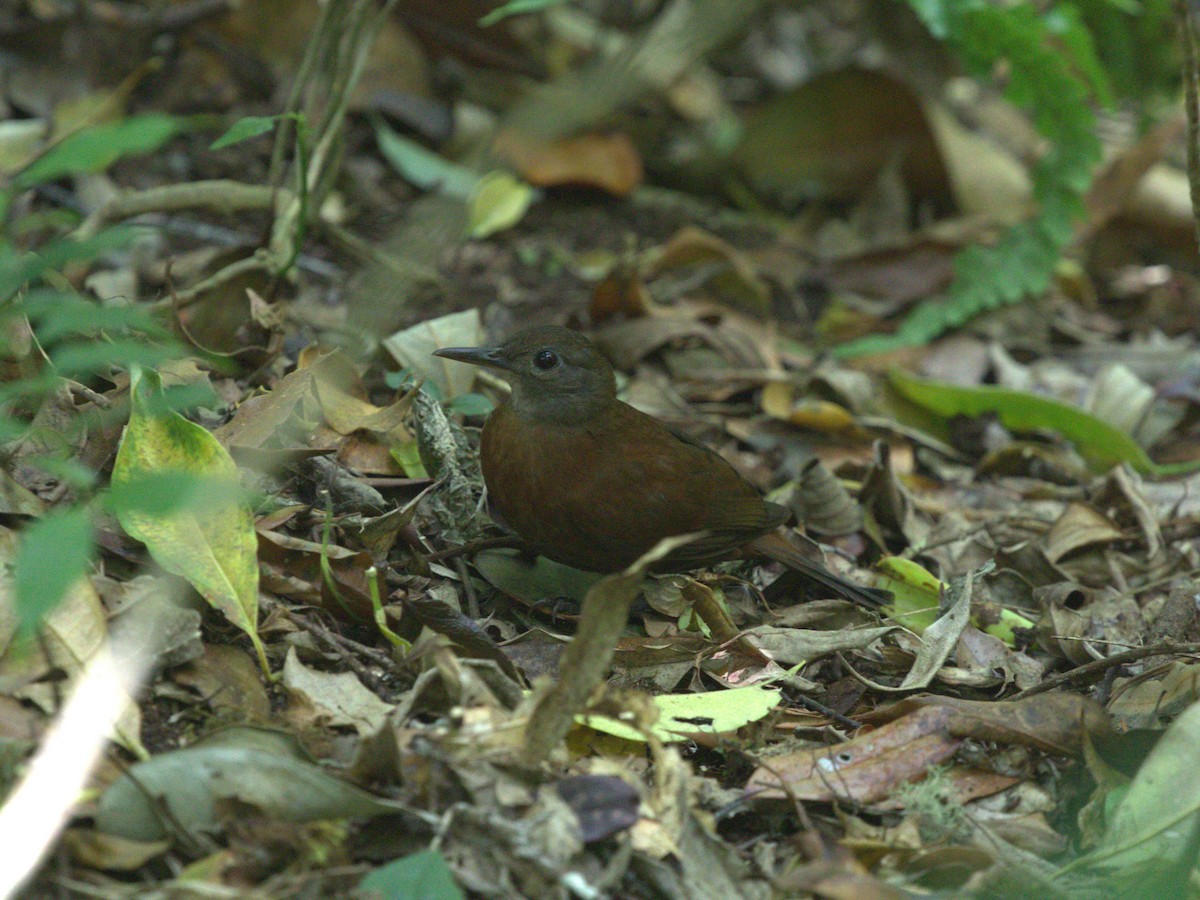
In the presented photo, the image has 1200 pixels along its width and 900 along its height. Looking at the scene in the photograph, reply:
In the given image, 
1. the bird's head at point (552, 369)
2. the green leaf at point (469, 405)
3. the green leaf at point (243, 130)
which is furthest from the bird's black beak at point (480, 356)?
the green leaf at point (243, 130)

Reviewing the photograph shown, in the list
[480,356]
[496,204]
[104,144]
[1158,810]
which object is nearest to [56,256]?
[104,144]

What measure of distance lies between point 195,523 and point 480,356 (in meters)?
1.29

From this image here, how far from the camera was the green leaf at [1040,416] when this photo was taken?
497cm

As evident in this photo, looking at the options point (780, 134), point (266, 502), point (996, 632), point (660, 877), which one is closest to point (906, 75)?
point (780, 134)

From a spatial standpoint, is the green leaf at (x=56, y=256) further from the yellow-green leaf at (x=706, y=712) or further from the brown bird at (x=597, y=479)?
the brown bird at (x=597, y=479)

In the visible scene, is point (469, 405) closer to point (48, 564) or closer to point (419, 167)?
point (48, 564)

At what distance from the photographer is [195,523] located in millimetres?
2896

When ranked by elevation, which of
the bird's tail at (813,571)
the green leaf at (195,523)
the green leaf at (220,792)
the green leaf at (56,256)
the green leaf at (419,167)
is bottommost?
the bird's tail at (813,571)

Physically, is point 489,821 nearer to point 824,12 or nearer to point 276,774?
point 276,774

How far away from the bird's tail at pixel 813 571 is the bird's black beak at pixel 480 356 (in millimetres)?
945

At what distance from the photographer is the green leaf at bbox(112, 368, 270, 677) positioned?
2840mm

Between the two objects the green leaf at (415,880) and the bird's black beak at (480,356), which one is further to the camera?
the bird's black beak at (480,356)

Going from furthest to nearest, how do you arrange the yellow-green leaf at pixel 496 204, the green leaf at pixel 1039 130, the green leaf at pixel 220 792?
the yellow-green leaf at pixel 496 204, the green leaf at pixel 1039 130, the green leaf at pixel 220 792

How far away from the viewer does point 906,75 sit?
720cm
